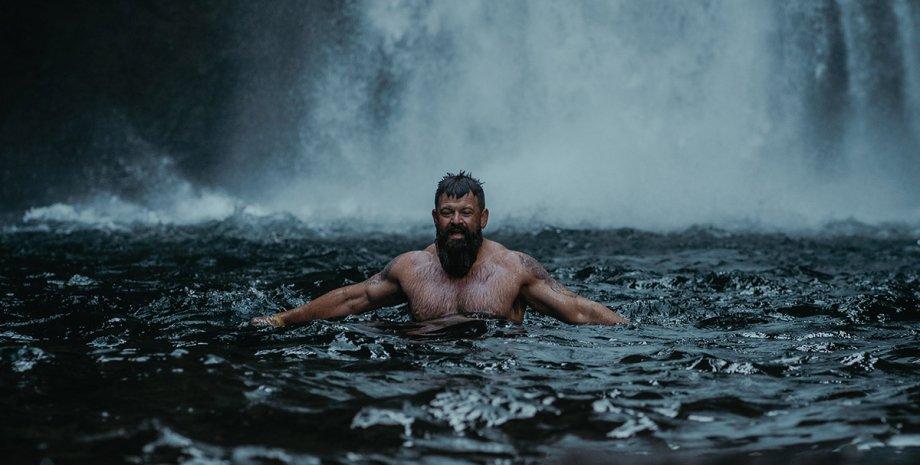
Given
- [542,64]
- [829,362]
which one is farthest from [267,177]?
[829,362]

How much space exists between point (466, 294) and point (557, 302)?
1.92 ft

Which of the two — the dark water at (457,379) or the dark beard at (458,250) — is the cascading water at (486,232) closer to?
the dark water at (457,379)

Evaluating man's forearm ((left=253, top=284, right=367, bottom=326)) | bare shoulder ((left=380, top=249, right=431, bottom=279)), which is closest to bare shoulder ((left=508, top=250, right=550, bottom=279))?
bare shoulder ((left=380, top=249, right=431, bottom=279))

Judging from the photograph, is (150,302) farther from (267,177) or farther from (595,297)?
(267,177)

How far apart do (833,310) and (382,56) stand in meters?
15.0

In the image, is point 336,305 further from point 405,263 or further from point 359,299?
point 405,263

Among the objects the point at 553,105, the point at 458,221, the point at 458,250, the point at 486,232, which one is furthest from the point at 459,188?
the point at 553,105

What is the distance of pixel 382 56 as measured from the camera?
20.1m

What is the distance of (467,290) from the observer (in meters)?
5.57

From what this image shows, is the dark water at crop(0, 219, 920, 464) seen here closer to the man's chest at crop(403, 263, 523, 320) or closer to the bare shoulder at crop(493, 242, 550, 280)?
the man's chest at crop(403, 263, 523, 320)

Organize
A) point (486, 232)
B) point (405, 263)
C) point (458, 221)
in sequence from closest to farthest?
1. point (458, 221)
2. point (405, 263)
3. point (486, 232)

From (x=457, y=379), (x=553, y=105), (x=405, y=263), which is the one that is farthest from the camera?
(x=553, y=105)

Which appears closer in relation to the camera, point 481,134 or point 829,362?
point 829,362

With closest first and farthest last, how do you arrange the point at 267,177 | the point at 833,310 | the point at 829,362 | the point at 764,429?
the point at 764,429 → the point at 829,362 → the point at 833,310 → the point at 267,177
